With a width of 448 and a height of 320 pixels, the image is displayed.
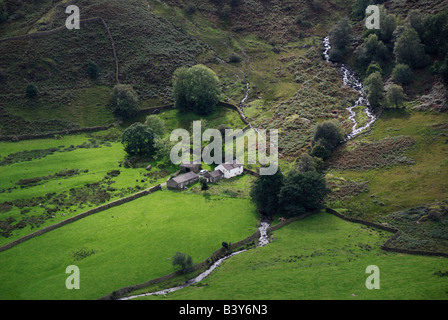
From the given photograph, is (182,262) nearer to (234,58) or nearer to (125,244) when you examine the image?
(125,244)

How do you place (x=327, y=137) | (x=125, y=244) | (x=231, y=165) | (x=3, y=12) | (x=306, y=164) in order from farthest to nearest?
(x=3, y=12) → (x=327, y=137) → (x=231, y=165) → (x=306, y=164) → (x=125, y=244)

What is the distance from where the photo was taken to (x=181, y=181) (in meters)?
86.7

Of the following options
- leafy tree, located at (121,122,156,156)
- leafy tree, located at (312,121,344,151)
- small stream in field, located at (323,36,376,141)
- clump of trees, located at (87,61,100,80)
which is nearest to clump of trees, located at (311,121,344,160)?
leafy tree, located at (312,121,344,151)

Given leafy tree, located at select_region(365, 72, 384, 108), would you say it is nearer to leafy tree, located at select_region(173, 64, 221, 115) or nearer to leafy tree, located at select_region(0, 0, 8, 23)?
leafy tree, located at select_region(173, 64, 221, 115)

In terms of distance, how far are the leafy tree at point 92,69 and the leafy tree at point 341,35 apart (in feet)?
232

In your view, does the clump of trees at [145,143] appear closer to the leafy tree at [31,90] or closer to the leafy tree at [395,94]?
the leafy tree at [31,90]

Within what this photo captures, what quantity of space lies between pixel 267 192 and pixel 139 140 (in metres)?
36.9

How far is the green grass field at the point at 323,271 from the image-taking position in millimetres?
54625

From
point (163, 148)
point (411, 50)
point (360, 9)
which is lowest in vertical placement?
point (163, 148)

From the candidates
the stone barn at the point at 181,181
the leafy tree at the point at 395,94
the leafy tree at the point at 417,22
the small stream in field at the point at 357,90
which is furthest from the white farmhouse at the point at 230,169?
the leafy tree at the point at 417,22

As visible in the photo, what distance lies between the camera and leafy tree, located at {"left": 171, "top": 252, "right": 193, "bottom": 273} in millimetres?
61688

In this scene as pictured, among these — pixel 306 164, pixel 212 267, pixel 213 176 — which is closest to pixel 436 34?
pixel 306 164

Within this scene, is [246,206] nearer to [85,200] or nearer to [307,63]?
[85,200]

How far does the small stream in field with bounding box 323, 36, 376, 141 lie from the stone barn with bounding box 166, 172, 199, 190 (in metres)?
37.4
